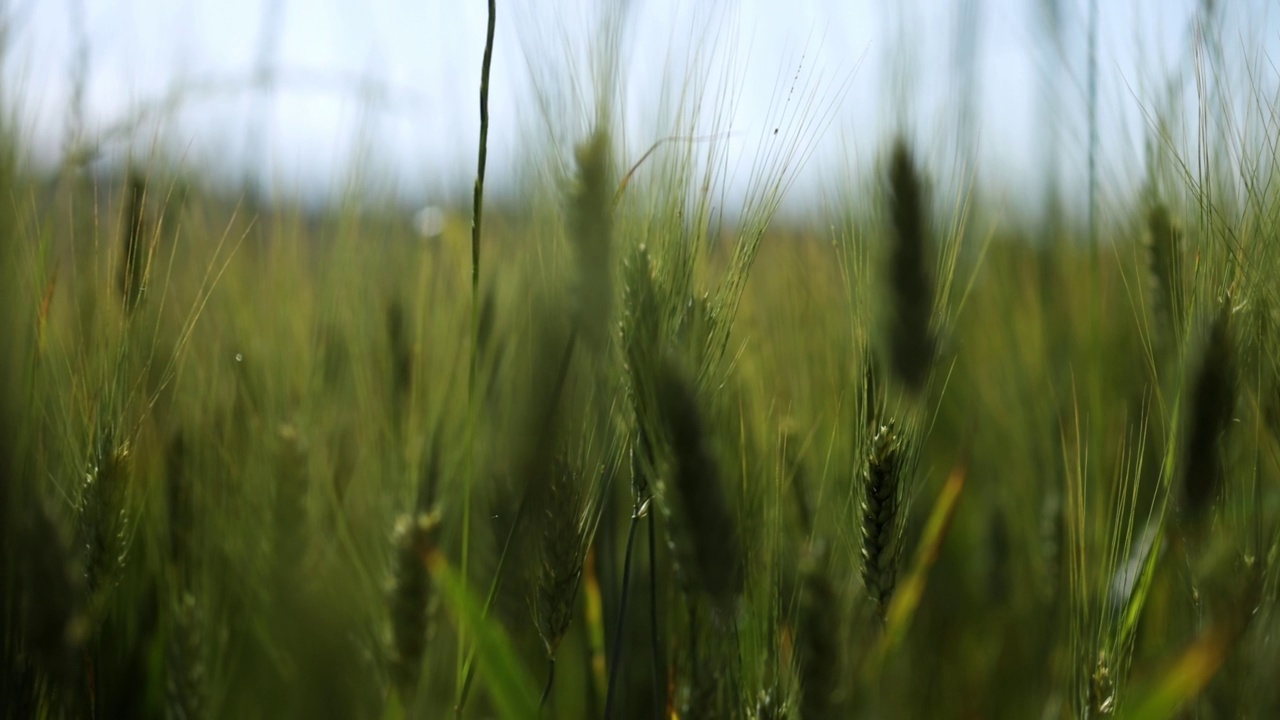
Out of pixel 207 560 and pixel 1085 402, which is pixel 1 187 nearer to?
pixel 207 560

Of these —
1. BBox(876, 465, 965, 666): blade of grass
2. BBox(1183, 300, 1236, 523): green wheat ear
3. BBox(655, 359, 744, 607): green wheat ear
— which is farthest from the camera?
BBox(876, 465, 965, 666): blade of grass

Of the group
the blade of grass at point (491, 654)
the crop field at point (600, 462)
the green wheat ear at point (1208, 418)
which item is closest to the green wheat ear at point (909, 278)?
the crop field at point (600, 462)

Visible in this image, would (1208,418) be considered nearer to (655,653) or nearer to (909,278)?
(909,278)

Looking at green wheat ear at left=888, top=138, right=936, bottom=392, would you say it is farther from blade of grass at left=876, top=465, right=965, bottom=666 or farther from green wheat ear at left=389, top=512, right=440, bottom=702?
green wheat ear at left=389, top=512, right=440, bottom=702

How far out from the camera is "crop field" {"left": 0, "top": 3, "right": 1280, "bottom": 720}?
1.77 feet

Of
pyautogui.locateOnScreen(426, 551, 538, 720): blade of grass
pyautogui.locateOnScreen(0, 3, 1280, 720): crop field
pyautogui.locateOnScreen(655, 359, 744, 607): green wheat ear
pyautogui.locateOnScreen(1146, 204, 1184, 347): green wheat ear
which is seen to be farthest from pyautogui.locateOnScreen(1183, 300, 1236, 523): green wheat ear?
pyautogui.locateOnScreen(426, 551, 538, 720): blade of grass

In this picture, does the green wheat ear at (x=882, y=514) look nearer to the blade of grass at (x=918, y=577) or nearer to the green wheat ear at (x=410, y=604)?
the blade of grass at (x=918, y=577)

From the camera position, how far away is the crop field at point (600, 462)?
54cm

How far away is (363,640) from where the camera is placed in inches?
27.8

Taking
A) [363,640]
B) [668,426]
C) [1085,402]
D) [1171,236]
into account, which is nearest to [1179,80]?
[1171,236]

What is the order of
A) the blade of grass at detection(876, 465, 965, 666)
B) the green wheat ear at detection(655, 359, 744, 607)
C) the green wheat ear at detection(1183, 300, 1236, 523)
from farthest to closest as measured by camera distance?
the blade of grass at detection(876, 465, 965, 666), the green wheat ear at detection(1183, 300, 1236, 523), the green wheat ear at detection(655, 359, 744, 607)

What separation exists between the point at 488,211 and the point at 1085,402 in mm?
639

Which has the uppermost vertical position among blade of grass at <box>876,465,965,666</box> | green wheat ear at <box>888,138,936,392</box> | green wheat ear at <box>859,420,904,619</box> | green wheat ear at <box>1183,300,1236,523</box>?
green wheat ear at <box>888,138,936,392</box>

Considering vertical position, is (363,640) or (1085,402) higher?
(1085,402)
